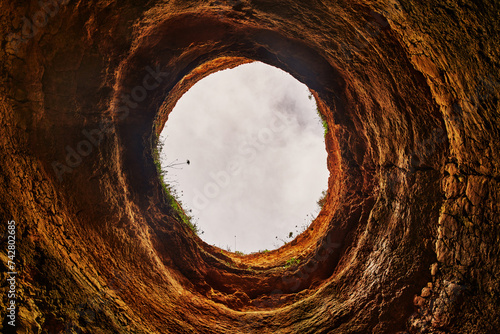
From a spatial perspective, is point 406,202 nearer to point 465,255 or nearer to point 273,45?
point 465,255

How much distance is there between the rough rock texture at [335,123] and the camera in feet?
8.89

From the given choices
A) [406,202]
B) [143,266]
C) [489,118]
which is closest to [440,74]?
[489,118]

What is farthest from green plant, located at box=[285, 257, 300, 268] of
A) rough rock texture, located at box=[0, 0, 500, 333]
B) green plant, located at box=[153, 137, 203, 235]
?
green plant, located at box=[153, 137, 203, 235]

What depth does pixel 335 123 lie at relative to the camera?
20.5 feet

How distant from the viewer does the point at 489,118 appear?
91.0 inches

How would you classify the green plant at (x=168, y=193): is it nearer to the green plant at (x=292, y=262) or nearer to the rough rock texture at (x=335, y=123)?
the rough rock texture at (x=335, y=123)

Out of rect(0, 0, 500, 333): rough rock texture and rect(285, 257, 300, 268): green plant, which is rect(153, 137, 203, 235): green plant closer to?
rect(0, 0, 500, 333): rough rock texture

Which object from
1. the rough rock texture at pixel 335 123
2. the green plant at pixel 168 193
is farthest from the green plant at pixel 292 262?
the green plant at pixel 168 193

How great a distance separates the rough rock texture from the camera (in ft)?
8.89

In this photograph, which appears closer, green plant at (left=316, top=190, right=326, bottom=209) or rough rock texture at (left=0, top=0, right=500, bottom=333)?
rough rock texture at (left=0, top=0, right=500, bottom=333)

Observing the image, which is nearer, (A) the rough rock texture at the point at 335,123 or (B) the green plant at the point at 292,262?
(A) the rough rock texture at the point at 335,123

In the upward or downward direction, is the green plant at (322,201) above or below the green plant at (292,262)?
above

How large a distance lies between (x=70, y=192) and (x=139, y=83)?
2.46 meters

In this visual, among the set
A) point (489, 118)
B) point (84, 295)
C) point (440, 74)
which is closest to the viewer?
point (489, 118)
